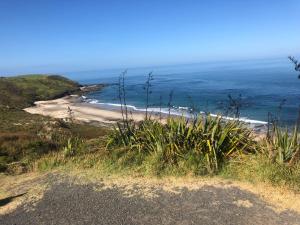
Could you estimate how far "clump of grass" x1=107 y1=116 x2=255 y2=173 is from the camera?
9797mm

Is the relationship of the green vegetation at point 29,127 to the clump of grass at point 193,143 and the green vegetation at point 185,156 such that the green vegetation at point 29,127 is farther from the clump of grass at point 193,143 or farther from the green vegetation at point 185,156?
the clump of grass at point 193,143

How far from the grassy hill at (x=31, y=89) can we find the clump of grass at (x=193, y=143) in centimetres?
6931

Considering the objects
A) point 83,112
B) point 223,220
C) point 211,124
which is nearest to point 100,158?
point 211,124

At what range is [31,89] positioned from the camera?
9594cm

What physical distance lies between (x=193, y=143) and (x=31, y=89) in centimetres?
9101

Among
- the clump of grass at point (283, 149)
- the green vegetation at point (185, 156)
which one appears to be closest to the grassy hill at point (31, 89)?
the green vegetation at point (185, 156)

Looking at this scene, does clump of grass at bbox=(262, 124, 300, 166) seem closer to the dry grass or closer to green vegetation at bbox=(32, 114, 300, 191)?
green vegetation at bbox=(32, 114, 300, 191)

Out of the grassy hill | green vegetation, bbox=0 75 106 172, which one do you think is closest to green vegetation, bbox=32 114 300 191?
green vegetation, bbox=0 75 106 172

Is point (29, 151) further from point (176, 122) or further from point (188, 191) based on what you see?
point (188, 191)

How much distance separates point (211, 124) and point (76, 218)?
501 centimetres

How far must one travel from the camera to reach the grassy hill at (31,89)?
82.1m

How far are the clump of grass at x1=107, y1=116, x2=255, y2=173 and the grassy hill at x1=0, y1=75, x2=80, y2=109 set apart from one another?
227ft

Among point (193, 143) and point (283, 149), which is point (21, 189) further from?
point (283, 149)

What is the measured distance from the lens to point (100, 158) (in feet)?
36.9
